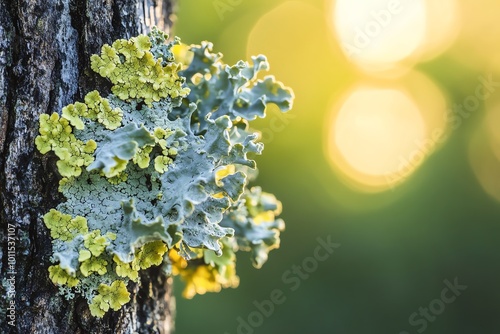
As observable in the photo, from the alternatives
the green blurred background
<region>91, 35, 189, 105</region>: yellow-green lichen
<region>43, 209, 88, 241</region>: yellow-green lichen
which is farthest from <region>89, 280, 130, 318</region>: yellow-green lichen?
the green blurred background

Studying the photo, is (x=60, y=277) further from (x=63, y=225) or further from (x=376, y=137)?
(x=376, y=137)

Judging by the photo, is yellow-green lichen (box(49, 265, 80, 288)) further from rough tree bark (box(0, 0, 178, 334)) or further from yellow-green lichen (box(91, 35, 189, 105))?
yellow-green lichen (box(91, 35, 189, 105))

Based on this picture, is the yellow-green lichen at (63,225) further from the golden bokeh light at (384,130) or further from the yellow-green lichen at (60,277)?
the golden bokeh light at (384,130)

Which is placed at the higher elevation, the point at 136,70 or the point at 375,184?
the point at 375,184

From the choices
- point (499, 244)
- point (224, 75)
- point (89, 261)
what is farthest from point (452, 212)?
point (89, 261)

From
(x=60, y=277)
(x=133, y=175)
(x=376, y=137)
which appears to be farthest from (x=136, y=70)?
(x=376, y=137)

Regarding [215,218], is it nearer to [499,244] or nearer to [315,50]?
[499,244]
